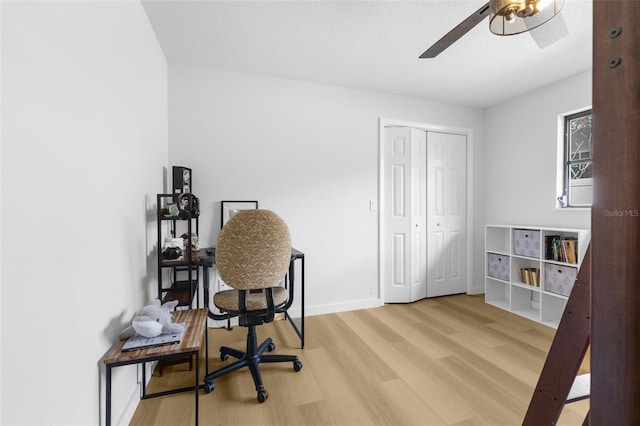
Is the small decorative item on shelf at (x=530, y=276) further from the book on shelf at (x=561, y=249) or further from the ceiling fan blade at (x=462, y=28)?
the ceiling fan blade at (x=462, y=28)

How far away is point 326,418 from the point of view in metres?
1.54

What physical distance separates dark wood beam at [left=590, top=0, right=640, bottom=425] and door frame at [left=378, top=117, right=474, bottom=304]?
114 inches

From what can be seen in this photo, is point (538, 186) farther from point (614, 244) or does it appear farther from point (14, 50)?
point (14, 50)

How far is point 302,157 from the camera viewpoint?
9.77 ft

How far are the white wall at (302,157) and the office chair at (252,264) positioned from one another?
1153mm

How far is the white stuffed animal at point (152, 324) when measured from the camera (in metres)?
1.39

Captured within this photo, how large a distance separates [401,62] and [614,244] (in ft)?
8.66

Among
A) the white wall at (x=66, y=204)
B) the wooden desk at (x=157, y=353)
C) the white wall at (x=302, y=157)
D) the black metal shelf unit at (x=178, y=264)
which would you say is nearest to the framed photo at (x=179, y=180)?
the black metal shelf unit at (x=178, y=264)

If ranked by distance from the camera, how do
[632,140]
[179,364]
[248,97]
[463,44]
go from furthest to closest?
[248,97] → [463,44] → [179,364] → [632,140]

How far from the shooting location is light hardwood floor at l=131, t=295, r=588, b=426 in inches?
61.2

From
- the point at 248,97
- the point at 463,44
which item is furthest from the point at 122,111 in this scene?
the point at 463,44

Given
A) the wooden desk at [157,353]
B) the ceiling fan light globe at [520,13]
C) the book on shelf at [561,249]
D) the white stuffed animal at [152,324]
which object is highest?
the ceiling fan light globe at [520,13]

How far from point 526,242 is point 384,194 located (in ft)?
5.02

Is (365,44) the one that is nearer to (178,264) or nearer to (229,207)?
(229,207)
